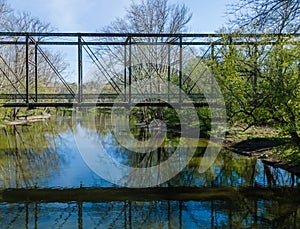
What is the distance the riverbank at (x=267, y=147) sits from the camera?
13.2 metres

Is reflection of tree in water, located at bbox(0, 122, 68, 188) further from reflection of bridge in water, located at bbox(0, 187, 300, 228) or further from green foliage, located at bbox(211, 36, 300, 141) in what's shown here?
green foliage, located at bbox(211, 36, 300, 141)

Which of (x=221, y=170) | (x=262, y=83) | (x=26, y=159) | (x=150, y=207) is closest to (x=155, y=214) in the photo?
(x=150, y=207)

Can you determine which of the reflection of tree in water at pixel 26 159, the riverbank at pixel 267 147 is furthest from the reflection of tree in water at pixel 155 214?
the riverbank at pixel 267 147

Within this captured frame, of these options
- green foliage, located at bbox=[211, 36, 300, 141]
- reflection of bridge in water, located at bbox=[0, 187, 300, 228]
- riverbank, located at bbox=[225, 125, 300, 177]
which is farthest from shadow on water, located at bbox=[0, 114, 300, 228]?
green foliage, located at bbox=[211, 36, 300, 141]

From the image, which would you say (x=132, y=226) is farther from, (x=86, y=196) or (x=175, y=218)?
(x=86, y=196)

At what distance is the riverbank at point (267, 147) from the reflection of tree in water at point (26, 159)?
9.27m

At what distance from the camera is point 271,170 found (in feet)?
43.2

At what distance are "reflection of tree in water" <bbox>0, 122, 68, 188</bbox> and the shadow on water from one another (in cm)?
4

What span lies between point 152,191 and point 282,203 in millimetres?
3894

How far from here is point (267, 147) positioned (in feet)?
56.0

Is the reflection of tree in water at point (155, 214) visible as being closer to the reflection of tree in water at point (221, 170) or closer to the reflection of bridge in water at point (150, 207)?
the reflection of bridge in water at point (150, 207)

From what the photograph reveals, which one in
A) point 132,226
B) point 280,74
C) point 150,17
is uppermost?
point 150,17

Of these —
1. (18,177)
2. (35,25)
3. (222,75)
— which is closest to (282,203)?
(222,75)

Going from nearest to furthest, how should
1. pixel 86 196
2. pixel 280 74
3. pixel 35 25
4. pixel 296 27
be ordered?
pixel 296 27, pixel 86 196, pixel 280 74, pixel 35 25
